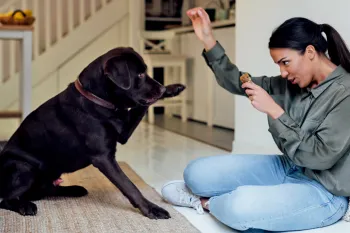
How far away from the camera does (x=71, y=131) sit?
2043 mm

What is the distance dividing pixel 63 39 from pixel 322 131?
460cm

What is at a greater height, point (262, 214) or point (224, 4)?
point (224, 4)

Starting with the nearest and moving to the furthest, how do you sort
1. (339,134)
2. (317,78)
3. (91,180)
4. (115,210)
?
(339,134)
(317,78)
(115,210)
(91,180)

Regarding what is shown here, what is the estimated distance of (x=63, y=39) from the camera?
5.84m

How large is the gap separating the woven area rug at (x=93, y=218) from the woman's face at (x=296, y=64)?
57cm

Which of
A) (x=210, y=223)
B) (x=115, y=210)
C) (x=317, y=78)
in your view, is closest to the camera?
(x=317, y=78)

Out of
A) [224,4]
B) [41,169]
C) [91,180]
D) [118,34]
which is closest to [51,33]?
[118,34]

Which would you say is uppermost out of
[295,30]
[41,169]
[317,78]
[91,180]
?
[295,30]

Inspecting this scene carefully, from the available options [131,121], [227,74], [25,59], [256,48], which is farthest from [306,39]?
[25,59]

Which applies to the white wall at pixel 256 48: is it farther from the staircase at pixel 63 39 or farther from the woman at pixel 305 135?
the staircase at pixel 63 39

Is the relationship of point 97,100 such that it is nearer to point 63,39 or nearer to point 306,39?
point 306,39

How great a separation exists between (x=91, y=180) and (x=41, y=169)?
537 millimetres

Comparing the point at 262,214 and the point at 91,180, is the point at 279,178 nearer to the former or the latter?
the point at 262,214

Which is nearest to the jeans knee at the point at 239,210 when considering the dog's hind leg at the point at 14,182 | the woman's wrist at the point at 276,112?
the woman's wrist at the point at 276,112
